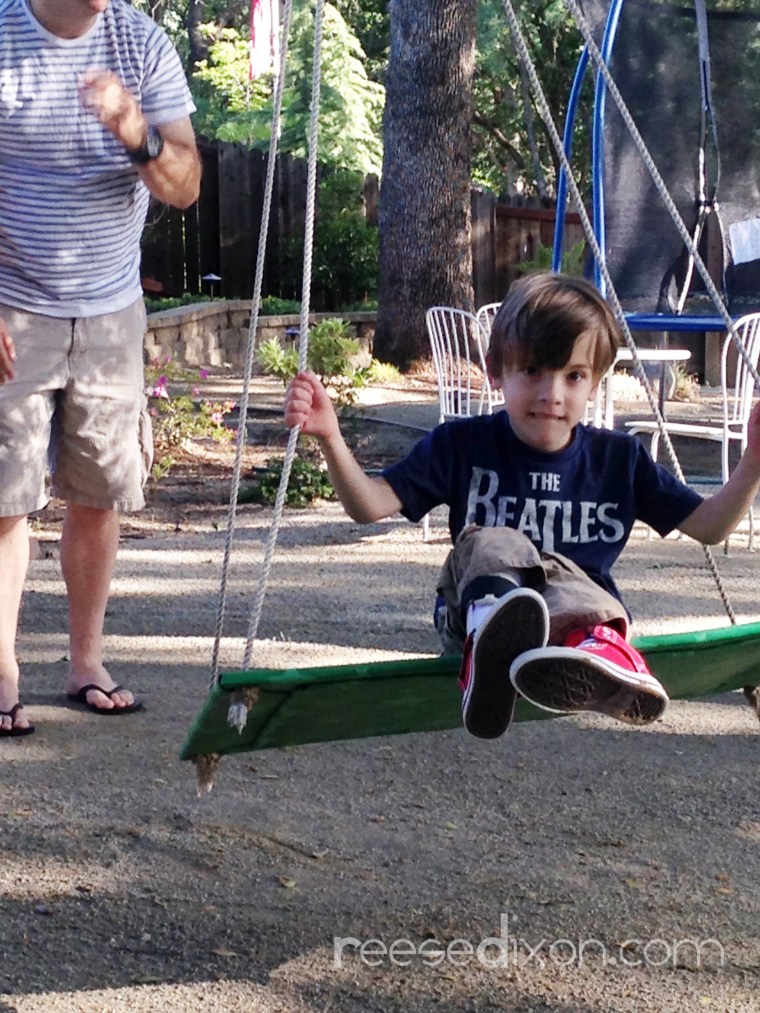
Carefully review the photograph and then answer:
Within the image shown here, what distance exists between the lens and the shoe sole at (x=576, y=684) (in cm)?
243

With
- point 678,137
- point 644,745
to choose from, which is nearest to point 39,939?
point 644,745

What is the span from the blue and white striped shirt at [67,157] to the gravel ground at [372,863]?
1145 mm

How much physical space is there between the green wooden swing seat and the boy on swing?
0.40 feet

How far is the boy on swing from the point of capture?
271 cm

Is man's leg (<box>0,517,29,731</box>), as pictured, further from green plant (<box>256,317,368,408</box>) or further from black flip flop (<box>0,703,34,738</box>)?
green plant (<box>256,317,368,408</box>)

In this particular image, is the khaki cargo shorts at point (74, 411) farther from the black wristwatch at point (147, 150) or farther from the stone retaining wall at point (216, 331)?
the stone retaining wall at point (216, 331)

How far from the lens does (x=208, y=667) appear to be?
4.55 meters

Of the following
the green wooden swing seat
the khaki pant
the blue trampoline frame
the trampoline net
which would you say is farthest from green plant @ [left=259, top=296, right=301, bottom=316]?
the green wooden swing seat

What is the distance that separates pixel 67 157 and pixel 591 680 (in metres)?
1.86

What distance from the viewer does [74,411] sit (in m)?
3.71

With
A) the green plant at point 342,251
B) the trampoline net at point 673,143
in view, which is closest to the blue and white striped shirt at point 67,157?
the trampoline net at point 673,143

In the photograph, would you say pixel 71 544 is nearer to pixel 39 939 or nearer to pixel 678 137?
pixel 39 939

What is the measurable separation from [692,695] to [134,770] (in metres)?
1.39

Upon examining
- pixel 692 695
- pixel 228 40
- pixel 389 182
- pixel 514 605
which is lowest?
pixel 692 695
